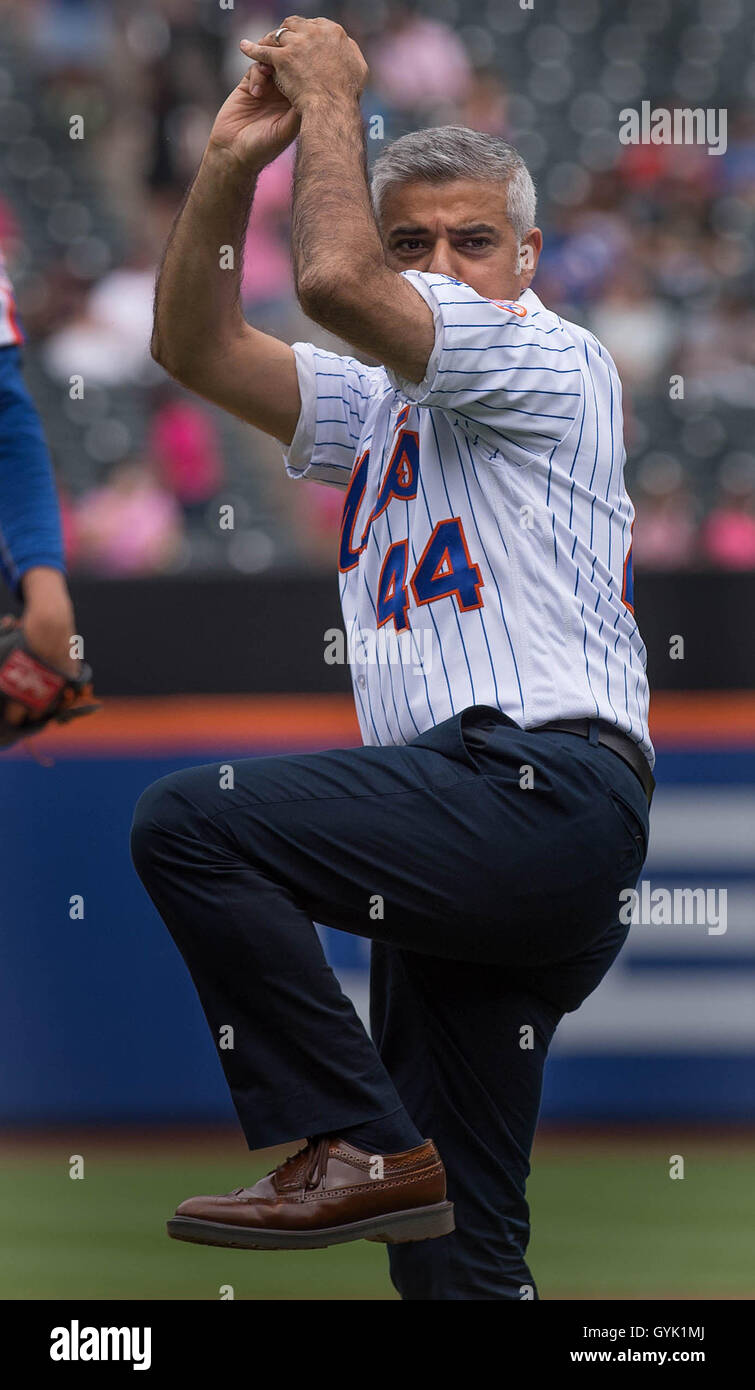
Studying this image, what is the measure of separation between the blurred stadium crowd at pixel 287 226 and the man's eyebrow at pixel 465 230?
114 inches

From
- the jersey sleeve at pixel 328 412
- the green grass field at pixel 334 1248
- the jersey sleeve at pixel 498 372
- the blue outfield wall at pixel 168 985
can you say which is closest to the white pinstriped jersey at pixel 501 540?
the jersey sleeve at pixel 498 372

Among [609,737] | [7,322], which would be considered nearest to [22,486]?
[7,322]

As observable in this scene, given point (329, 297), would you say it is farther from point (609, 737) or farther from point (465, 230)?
point (609, 737)

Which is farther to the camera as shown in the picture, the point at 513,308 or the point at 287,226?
the point at 287,226

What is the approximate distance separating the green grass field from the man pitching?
1116 mm

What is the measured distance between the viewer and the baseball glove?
2.59 m

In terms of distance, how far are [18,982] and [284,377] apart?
246 cm

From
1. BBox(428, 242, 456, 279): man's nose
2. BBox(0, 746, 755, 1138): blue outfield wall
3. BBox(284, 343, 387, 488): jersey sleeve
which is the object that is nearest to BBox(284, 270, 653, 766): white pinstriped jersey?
BBox(428, 242, 456, 279): man's nose

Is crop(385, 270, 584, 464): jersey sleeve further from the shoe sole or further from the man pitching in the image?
the shoe sole

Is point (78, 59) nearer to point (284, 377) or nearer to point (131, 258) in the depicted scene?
point (131, 258)

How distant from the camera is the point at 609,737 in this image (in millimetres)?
2441

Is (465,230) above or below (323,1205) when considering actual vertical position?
above

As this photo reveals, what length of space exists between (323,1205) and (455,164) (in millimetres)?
1579

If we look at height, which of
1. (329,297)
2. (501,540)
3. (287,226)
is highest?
(287,226)
